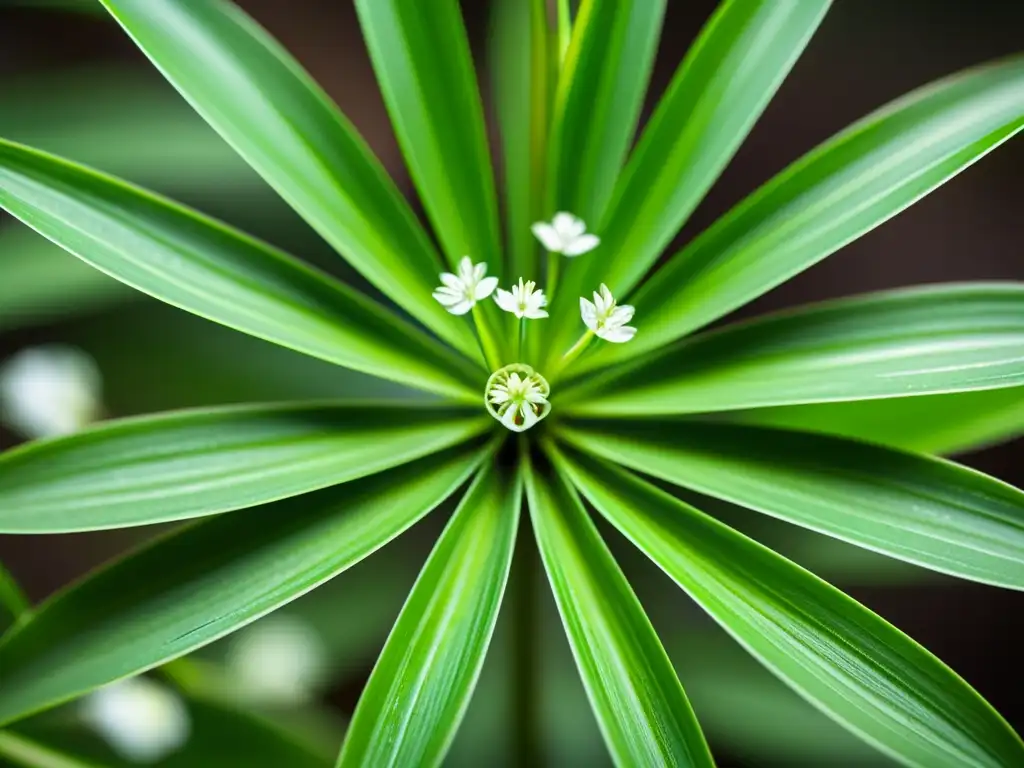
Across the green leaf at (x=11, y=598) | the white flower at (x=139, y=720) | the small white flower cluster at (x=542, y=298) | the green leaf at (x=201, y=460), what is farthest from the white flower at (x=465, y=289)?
the white flower at (x=139, y=720)

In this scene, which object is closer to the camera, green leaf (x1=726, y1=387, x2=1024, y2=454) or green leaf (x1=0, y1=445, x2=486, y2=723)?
green leaf (x1=0, y1=445, x2=486, y2=723)

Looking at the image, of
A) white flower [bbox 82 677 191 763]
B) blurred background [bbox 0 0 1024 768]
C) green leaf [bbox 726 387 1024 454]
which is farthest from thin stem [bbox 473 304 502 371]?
white flower [bbox 82 677 191 763]

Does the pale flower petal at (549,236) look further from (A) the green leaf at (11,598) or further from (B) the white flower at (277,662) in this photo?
(B) the white flower at (277,662)

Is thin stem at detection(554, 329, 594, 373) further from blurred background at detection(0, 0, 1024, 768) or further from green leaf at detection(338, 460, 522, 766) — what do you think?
blurred background at detection(0, 0, 1024, 768)

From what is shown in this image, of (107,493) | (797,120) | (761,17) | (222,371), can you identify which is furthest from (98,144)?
(797,120)

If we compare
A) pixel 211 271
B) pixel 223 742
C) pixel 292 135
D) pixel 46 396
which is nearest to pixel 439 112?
pixel 292 135
